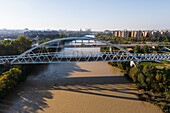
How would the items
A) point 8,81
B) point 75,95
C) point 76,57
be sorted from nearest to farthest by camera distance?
1. point 8,81
2. point 75,95
3. point 76,57

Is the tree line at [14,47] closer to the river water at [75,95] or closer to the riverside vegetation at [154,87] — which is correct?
the river water at [75,95]

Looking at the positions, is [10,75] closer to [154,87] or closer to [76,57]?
[76,57]

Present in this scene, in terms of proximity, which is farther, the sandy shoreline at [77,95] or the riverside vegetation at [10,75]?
the riverside vegetation at [10,75]

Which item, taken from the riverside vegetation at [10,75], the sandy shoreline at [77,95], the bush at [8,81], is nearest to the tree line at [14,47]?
the riverside vegetation at [10,75]

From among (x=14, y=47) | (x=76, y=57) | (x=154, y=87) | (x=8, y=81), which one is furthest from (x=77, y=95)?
(x=14, y=47)

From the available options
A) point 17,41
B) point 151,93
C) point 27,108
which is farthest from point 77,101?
point 17,41

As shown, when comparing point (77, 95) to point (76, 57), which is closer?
point (77, 95)

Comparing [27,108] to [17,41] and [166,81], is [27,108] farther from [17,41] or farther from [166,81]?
[17,41]
